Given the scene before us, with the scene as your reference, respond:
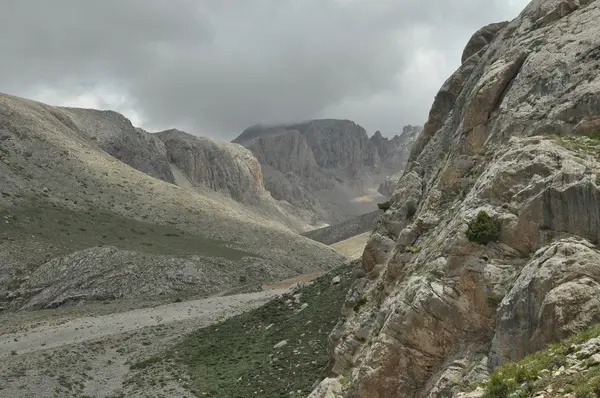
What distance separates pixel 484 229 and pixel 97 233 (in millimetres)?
85155

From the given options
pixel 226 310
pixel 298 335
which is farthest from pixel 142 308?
Result: pixel 298 335

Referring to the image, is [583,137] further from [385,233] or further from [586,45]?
[385,233]

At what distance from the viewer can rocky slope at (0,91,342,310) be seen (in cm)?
7269

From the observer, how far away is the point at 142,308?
64.0m

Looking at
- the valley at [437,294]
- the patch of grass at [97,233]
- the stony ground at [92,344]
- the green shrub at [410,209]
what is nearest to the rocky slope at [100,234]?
the patch of grass at [97,233]

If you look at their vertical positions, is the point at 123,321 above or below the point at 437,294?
below

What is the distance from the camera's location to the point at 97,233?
91.6 meters

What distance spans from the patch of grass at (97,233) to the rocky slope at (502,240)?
222ft

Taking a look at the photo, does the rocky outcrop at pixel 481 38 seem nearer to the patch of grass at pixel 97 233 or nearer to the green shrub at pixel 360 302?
the green shrub at pixel 360 302

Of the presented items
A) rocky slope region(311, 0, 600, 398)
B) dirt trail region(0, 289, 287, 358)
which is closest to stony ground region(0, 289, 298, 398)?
dirt trail region(0, 289, 287, 358)

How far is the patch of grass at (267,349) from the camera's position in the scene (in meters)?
32.7

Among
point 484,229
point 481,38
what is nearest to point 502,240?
point 484,229

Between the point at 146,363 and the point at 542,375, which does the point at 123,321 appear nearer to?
the point at 146,363

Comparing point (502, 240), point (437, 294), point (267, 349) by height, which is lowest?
point (267, 349)
